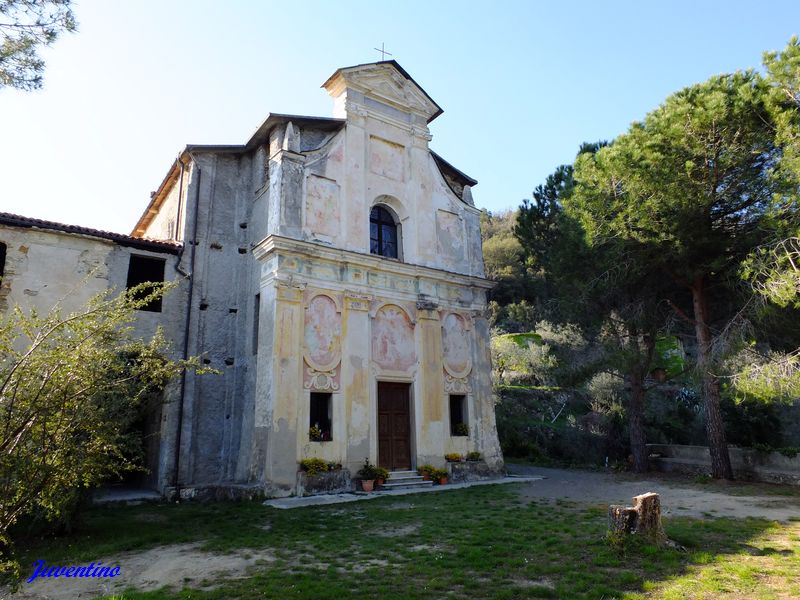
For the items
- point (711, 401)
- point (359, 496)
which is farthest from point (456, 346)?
point (711, 401)

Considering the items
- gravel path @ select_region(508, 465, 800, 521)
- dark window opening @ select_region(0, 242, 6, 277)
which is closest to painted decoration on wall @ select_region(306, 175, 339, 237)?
dark window opening @ select_region(0, 242, 6, 277)

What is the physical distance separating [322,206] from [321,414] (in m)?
5.30

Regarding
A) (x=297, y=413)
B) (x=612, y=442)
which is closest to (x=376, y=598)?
(x=297, y=413)

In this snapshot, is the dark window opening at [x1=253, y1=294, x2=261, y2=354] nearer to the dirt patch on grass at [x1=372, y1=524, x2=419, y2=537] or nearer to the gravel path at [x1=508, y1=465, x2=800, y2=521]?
the dirt patch on grass at [x1=372, y1=524, x2=419, y2=537]

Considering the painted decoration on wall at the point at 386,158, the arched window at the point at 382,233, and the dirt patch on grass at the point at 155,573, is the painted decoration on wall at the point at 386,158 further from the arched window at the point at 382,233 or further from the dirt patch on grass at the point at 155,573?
the dirt patch on grass at the point at 155,573

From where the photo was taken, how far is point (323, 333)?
13133 mm

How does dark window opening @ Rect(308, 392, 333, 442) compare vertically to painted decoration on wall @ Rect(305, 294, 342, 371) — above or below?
below

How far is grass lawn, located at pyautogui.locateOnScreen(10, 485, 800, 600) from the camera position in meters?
4.90

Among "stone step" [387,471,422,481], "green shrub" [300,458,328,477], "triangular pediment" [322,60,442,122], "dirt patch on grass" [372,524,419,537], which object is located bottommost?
"dirt patch on grass" [372,524,419,537]

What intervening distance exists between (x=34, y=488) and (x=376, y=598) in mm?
2960

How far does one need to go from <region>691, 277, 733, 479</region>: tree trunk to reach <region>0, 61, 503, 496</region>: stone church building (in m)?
5.32

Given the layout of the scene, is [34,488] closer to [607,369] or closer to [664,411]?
[607,369]

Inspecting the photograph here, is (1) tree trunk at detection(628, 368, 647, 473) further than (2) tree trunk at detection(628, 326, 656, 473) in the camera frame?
Yes

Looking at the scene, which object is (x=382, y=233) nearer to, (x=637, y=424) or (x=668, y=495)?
(x=637, y=424)
